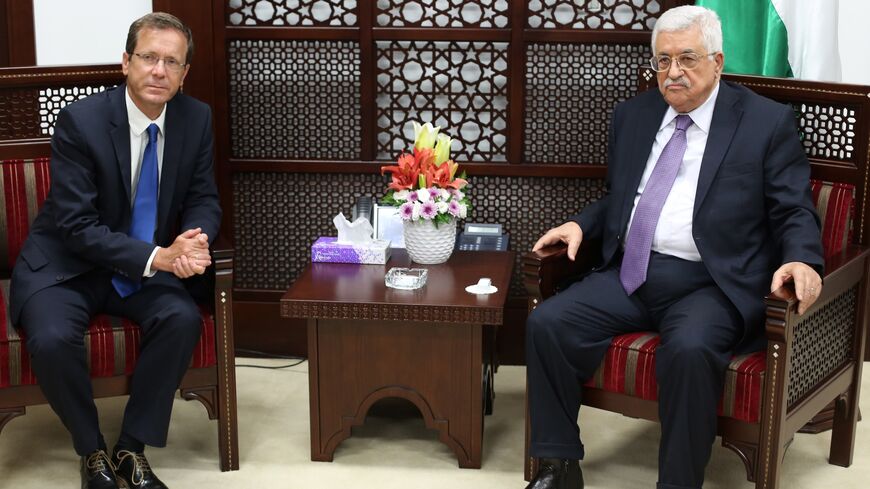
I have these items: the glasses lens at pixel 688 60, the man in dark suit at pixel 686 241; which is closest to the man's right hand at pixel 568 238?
the man in dark suit at pixel 686 241

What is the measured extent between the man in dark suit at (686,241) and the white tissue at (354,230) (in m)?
0.71

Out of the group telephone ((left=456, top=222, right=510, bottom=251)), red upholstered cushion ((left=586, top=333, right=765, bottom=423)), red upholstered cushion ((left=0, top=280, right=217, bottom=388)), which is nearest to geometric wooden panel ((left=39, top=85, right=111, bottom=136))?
red upholstered cushion ((left=0, top=280, right=217, bottom=388))

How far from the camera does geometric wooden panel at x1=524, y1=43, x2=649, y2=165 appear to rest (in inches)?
170

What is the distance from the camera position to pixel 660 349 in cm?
322

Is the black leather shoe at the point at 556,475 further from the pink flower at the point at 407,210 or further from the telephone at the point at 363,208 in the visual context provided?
the telephone at the point at 363,208

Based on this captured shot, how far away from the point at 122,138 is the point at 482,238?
1359 mm

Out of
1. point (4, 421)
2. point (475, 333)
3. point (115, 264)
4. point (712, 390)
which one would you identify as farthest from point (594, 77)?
point (4, 421)

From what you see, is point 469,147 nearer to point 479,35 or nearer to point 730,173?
point 479,35

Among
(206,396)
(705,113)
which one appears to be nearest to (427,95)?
(705,113)

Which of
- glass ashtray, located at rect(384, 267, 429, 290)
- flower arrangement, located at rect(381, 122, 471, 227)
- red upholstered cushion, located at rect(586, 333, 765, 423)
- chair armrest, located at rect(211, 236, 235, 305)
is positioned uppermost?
flower arrangement, located at rect(381, 122, 471, 227)

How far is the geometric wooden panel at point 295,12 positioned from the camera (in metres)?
4.34

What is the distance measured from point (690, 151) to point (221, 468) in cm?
175

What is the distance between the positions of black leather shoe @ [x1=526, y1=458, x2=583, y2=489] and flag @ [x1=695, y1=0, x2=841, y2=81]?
1544 mm

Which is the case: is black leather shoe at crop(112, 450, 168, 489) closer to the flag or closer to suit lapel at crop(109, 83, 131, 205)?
suit lapel at crop(109, 83, 131, 205)
